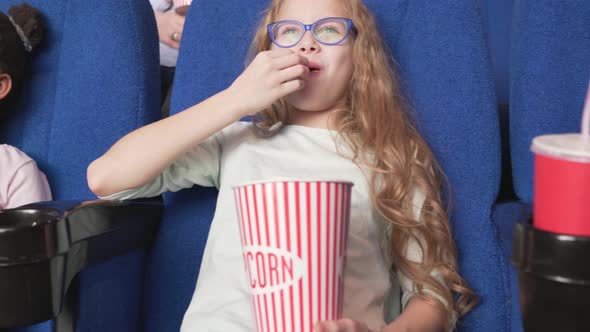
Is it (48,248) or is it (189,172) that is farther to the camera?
(189,172)

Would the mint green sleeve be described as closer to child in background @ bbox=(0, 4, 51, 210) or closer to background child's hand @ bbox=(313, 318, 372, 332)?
child in background @ bbox=(0, 4, 51, 210)

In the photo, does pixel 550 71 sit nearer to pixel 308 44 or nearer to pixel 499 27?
pixel 308 44

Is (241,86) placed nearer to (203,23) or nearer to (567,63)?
(203,23)

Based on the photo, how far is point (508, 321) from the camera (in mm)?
1099

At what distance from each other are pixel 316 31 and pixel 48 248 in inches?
20.3

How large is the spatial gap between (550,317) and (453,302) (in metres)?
0.49

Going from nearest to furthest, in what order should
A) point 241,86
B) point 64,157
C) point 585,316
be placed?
1. point 585,316
2. point 241,86
3. point 64,157

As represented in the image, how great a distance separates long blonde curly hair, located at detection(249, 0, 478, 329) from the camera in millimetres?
1092

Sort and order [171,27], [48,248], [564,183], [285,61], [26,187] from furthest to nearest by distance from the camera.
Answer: [171,27]
[26,187]
[285,61]
[48,248]
[564,183]

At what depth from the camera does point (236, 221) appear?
112 centimetres

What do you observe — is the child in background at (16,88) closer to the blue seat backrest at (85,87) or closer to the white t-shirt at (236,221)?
the blue seat backrest at (85,87)

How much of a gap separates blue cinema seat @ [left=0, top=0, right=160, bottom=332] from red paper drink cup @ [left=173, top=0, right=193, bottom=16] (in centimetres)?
57

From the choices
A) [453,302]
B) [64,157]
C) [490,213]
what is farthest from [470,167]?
[64,157]

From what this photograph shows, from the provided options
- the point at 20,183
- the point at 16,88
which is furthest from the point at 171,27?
the point at 20,183
